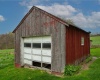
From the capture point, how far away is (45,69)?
1348cm

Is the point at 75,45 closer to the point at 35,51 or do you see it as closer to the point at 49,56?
the point at 49,56

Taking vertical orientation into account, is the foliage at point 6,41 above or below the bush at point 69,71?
above

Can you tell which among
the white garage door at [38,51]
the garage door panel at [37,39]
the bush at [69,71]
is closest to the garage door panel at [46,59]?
the white garage door at [38,51]

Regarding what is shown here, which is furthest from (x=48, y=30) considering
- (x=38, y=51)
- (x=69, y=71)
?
(x=69, y=71)

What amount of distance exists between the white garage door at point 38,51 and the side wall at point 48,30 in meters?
0.55

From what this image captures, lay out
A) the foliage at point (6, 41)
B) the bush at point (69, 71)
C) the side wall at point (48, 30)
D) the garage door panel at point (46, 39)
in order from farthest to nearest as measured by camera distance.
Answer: the foliage at point (6, 41) → the garage door panel at point (46, 39) → the side wall at point (48, 30) → the bush at point (69, 71)

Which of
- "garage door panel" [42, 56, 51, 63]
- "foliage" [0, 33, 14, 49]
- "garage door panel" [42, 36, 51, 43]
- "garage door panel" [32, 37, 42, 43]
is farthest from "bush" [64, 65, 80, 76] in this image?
"foliage" [0, 33, 14, 49]

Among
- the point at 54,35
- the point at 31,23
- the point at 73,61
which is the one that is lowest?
the point at 73,61

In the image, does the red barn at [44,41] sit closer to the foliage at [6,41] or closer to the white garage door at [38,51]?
the white garage door at [38,51]

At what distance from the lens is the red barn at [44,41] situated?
39.8ft

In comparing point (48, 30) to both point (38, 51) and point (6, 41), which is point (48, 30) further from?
point (6, 41)

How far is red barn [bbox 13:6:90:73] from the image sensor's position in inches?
478

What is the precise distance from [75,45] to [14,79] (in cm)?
585

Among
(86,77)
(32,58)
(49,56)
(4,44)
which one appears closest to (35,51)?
(32,58)
